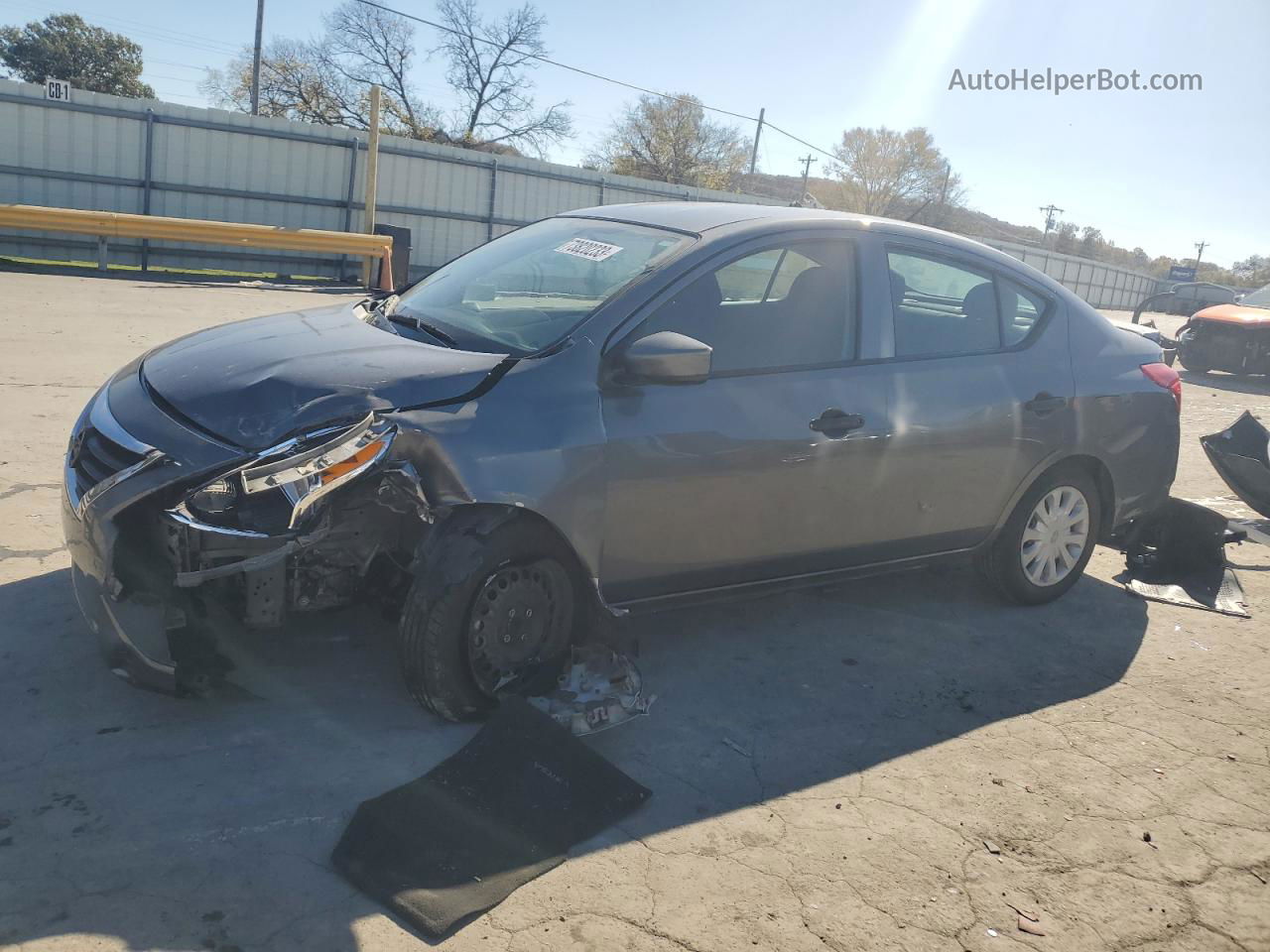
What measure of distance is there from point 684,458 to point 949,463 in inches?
54.4

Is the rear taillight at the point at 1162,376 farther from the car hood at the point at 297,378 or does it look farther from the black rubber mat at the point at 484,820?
the black rubber mat at the point at 484,820

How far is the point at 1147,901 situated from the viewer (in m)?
2.91

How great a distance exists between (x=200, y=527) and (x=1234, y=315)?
1722 cm

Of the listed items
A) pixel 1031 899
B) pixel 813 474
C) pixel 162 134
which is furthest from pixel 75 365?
pixel 162 134

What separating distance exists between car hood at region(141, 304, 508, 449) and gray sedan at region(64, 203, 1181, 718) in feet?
0.04

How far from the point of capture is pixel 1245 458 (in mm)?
6676

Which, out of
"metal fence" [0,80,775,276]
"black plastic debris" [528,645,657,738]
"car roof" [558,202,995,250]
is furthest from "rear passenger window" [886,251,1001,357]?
"metal fence" [0,80,775,276]

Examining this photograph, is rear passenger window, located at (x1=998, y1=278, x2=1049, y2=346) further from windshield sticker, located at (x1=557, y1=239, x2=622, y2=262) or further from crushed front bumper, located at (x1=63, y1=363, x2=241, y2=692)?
crushed front bumper, located at (x1=63, y1=363, x2=241, y2=692)

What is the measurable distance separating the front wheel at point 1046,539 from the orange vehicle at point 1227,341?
13222 millimetres

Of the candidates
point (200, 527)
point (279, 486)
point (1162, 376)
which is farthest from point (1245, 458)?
point (200, 527)

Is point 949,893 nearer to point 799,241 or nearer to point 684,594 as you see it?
point 684,594

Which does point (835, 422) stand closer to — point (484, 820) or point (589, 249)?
point (589, 249)

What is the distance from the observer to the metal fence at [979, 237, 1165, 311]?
3835 centimetres

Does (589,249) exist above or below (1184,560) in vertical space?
above
